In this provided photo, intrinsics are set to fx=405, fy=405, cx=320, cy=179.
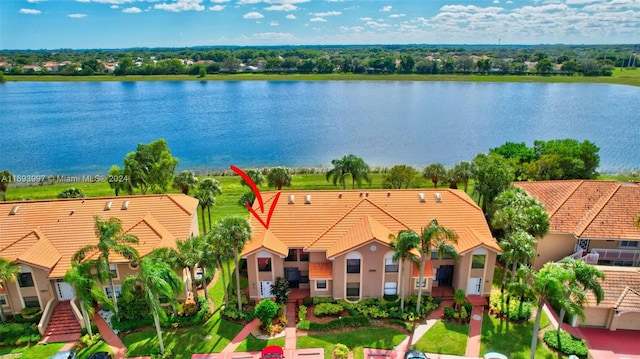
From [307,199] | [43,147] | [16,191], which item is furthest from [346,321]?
[43,147]

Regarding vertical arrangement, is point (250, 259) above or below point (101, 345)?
above

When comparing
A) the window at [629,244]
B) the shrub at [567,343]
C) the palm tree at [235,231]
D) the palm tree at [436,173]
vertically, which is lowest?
the shrub at [567,343]

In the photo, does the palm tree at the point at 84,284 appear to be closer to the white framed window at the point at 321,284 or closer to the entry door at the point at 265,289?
the entry door at the point at 265,289

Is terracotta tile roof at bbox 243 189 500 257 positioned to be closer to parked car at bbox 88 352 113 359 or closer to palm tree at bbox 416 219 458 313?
palm tree at bbox 416 219 458 313

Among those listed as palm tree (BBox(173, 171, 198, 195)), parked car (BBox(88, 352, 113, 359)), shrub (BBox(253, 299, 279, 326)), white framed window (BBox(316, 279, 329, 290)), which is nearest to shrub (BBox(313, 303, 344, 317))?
white framed window (BBox(316, 279, 329, 290))

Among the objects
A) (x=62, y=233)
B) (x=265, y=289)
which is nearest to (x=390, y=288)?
(x=265, y=289)

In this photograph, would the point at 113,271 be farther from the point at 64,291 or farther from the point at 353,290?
the point at 353,290

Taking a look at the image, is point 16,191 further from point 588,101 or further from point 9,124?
point 588,101

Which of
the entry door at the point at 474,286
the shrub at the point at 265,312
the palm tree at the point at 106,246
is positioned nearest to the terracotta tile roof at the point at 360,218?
the entry door at the point at 474,286
